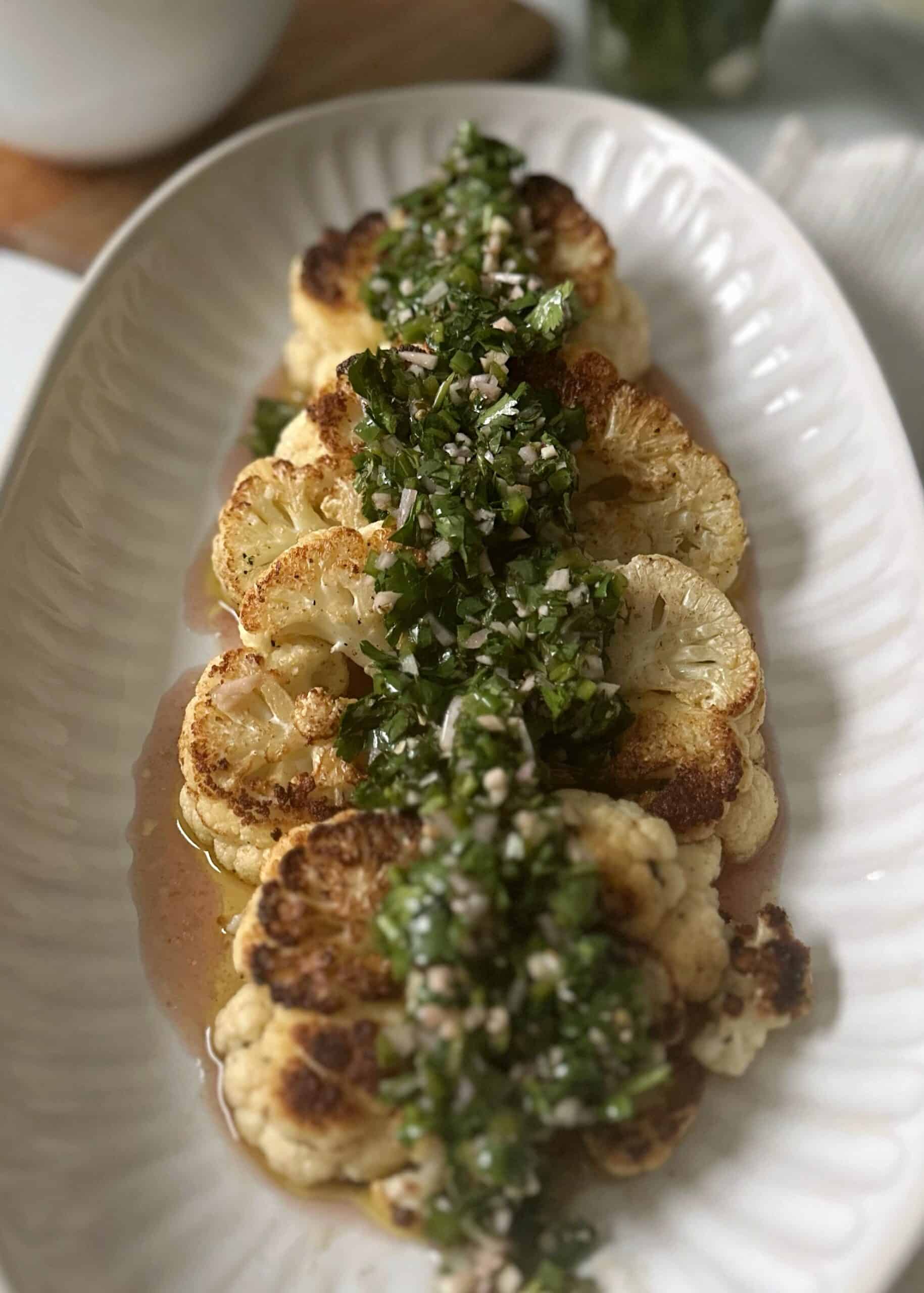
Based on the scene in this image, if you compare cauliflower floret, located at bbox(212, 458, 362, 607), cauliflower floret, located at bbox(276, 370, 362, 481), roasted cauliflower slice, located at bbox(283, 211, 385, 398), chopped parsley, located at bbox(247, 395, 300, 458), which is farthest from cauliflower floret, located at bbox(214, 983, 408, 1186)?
roasted cauliflower slice, located at bbox(283, 211, 385, 398)

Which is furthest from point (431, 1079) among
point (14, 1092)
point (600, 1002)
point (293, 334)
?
point (293, 334)

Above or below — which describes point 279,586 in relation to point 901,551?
below

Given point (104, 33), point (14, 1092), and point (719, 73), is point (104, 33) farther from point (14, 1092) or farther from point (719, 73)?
point (14, 1092)

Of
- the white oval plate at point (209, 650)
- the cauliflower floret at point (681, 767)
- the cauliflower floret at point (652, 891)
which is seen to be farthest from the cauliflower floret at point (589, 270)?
the cauliflower floret at point (652, 891)

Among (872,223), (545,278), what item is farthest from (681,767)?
(872,223)

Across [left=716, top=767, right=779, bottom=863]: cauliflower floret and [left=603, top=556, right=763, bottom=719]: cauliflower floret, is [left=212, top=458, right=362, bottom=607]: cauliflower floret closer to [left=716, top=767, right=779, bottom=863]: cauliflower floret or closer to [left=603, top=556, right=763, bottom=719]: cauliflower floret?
[left=603, top=556, right=763, bottom=719]: cauliflower floret

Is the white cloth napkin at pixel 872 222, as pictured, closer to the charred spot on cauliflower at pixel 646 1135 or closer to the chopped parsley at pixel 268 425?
the chopped parsley at pixel 268 425

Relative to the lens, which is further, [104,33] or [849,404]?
[104,33]

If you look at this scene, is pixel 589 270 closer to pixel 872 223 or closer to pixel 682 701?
pixel 872 223
